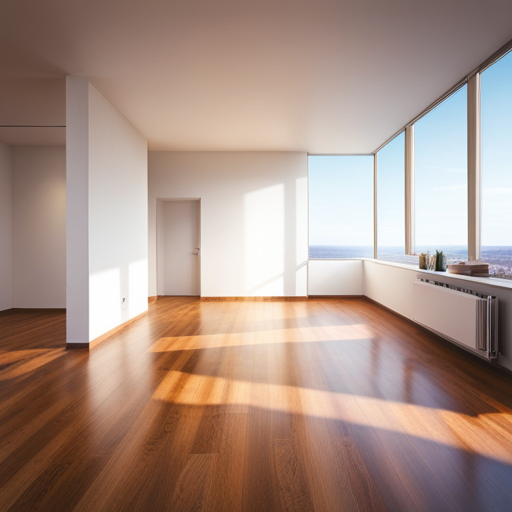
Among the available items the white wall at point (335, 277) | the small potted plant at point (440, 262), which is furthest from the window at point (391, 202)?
the small potted plant at point (440, 262)

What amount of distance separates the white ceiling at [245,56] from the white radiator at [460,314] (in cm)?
226

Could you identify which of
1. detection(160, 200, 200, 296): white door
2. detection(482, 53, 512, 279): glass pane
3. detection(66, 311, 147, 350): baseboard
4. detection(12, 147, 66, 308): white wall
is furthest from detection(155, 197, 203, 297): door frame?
detection(482, 53, 512, 279): glass pane

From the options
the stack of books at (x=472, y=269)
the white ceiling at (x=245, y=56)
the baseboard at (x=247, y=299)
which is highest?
the white ceiling at (x=245, y=56)

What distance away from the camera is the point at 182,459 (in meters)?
1.91

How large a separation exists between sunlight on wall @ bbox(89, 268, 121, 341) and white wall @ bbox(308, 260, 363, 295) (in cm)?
404

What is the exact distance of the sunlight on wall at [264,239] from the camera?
7648mm

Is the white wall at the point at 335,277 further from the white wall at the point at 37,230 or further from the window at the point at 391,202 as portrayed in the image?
the white wall at the point at 37,230

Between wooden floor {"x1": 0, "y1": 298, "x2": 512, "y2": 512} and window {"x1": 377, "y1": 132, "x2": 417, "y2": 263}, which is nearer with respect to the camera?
wooden floor {"x1": 0, "y1": 298, "x2": 512, "y2": 512}

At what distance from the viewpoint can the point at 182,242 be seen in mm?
8094

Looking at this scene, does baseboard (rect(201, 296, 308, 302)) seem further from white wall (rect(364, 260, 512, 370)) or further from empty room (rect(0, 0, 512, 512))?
white wall (rect(364, 260, 512, 370))

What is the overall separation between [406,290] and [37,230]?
6026 mm

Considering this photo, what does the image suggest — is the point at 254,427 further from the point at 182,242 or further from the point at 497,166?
the point at 182,242

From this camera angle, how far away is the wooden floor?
164 cm

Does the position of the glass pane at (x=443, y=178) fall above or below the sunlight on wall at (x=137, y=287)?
Answer: above
